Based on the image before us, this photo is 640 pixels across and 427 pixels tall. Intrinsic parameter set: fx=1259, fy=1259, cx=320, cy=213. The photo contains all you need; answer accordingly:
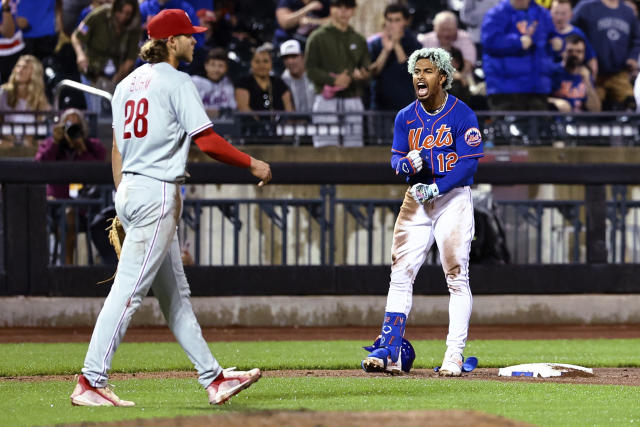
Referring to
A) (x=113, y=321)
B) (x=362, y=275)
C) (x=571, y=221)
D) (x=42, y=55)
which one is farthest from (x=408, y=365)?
(x=42, y=55)

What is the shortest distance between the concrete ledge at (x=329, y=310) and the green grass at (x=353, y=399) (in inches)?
166

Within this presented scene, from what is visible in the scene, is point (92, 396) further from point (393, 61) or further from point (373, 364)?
point (393, 61)

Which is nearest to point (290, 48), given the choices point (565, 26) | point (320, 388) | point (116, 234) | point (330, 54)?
point (330, 54)

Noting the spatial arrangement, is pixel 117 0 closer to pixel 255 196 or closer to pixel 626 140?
pixel 255 196

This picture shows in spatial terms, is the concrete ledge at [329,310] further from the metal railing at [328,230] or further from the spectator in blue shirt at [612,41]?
the spectator in blue shirt at [612,41]

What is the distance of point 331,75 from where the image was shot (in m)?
15.2

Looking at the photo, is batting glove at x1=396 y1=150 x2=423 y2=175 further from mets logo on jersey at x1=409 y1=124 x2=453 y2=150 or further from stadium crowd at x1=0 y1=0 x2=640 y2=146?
stadium crowd at x1=0 y1=0 x2=640 y2=146

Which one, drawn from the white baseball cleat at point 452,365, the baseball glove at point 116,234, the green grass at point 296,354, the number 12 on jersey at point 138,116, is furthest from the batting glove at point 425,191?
the number 12 on jersey at point 138,116

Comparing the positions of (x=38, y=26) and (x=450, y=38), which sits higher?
(x=38, y=26)

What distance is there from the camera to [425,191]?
823cm

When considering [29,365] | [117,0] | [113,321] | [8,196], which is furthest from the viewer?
[117,0]

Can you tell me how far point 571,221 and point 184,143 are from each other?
24.8ft

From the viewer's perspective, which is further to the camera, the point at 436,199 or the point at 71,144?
the point at 71,144

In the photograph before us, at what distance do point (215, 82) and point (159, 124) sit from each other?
903cm
